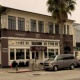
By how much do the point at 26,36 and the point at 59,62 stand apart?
26.9ft

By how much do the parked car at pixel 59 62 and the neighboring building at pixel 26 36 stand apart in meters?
6.06

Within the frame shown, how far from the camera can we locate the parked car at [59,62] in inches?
1207

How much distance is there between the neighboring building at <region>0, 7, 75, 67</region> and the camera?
112 ft

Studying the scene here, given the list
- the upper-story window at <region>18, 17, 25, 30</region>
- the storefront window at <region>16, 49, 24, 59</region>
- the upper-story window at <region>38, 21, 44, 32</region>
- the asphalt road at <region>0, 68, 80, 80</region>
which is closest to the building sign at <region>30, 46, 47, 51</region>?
the storefront window at <region>16, 49, 24, 59</region>

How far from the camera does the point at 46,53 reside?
134 feet

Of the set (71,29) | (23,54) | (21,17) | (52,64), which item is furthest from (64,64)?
(71,29)

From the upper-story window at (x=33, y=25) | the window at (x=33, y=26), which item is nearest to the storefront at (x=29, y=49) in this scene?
the window at (x=33, y=26)

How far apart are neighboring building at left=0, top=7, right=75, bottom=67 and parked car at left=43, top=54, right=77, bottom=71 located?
6.06 metres

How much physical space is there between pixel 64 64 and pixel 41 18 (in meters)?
11.1

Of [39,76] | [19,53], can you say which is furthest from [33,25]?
[39,76]

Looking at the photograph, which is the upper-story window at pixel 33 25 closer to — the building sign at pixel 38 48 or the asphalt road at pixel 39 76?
the building sign at pixel 38 48

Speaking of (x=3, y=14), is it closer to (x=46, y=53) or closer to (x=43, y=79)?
(x=46, y=53)

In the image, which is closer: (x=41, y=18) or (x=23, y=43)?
(x=23, y=43)

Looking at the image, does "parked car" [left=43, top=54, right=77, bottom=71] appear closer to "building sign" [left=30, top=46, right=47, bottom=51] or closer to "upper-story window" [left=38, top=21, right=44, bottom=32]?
"building sign" [left=30, top=46, right=47, bottom=51]
